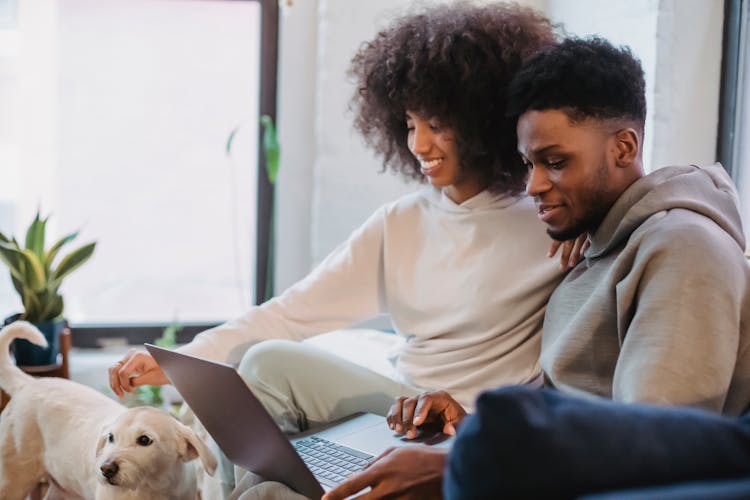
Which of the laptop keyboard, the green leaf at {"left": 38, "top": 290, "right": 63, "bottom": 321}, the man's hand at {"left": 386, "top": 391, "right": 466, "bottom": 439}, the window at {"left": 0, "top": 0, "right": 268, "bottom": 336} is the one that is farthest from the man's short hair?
the window at {"left": 0, "top": 0, "right": 268, "bottom": 336}

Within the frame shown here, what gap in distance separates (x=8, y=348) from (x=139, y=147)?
1502 mm

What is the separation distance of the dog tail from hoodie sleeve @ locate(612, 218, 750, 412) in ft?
4.02

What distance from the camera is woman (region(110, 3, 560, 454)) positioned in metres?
1.69

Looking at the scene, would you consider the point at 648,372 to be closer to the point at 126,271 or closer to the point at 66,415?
the point at 66,415

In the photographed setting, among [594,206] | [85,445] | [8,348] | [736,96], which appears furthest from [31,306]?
[736,96]

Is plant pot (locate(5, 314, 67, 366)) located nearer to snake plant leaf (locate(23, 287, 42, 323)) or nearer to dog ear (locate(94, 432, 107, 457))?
snake plant leaf (locate(23, 287, 42, 323))

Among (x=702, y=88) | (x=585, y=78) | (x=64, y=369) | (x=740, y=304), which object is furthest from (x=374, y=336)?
(x=740, y=304)

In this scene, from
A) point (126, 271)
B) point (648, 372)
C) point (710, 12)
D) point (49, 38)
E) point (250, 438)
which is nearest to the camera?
point (648, 372)

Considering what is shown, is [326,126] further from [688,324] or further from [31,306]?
[688,324]

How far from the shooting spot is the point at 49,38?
10.2ft

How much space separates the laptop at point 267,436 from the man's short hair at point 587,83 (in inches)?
22.1

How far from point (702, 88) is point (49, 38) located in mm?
2177

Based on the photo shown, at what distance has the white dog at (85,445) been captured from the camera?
58.2 inches

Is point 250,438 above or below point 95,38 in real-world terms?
below
